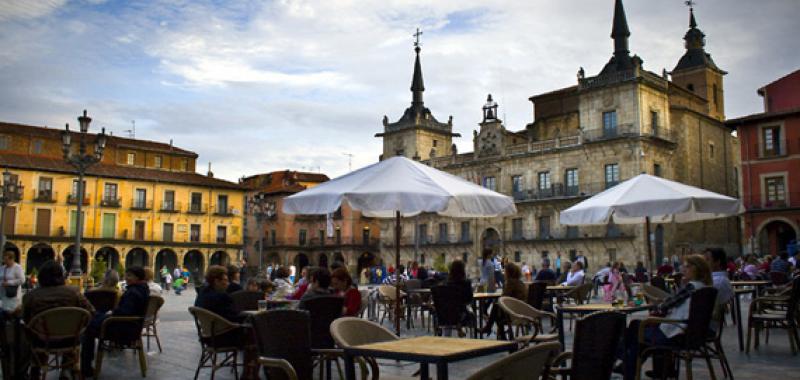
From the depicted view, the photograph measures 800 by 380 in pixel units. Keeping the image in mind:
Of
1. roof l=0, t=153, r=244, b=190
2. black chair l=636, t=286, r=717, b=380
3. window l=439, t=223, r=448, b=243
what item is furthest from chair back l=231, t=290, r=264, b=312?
roof l=0, t=153, r=244, b=190

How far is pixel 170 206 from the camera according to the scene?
47.0 metres

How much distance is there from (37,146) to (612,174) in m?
37.0

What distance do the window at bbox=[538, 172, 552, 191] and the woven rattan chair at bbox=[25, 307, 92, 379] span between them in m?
36.8

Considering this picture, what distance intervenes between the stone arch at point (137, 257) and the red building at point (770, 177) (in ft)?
123

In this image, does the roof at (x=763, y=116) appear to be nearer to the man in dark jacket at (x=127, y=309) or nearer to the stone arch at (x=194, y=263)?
the man in dark jacket at (x=127, y=309)

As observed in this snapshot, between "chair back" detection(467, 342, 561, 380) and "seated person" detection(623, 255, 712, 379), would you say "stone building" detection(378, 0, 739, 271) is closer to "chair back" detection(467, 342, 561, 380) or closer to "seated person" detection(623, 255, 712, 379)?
"seated person" detection(623, 255, 712, 379)

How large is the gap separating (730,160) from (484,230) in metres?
17.1

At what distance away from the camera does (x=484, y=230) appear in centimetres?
4366

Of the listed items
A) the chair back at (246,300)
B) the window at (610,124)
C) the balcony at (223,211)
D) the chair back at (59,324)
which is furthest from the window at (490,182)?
the chair back at (59,324)

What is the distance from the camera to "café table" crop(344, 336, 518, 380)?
341cm

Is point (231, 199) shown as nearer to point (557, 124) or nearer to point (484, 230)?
point (484, 230)

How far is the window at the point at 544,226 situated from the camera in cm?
4006

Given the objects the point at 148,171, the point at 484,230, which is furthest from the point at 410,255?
the point at 148,171

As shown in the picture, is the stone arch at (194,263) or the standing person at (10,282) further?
the stone arch at (194,263)
